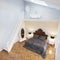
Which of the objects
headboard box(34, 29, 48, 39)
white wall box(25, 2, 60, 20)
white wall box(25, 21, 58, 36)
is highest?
white wall box(25, 2, 60, 20)

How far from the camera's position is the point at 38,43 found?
7.83 m

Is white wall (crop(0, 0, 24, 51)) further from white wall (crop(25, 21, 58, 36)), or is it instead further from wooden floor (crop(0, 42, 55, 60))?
white wall (crop(25, 21, 58, 36))

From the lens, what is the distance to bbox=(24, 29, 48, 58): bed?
291 inches

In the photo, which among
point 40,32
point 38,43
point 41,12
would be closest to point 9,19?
point 41,12

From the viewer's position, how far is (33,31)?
370 inches

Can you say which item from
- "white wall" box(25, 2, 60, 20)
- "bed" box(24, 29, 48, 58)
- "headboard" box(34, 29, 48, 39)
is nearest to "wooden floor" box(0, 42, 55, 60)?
"bed" box(24, 29, 48, 58)

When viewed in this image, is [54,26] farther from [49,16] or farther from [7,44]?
[7,44]

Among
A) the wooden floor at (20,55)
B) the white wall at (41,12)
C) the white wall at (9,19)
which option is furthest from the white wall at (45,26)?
the white wall at (9,19)

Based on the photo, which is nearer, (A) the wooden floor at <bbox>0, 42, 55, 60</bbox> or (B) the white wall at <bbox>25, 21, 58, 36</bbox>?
(A) the wooden floor at <bbox>0, 42, 55, 60</bbox>

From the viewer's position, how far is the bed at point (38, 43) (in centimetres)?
738

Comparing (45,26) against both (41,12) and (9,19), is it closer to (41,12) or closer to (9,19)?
(41,12)

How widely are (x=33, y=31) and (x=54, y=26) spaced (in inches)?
73.2

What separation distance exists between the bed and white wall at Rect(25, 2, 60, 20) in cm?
177

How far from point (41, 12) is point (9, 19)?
2278mm
